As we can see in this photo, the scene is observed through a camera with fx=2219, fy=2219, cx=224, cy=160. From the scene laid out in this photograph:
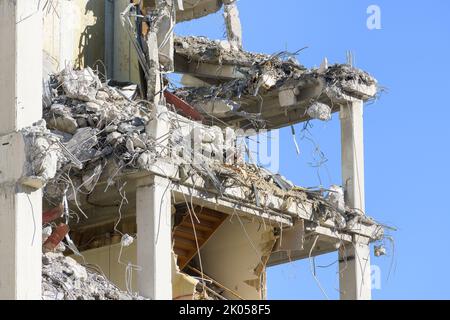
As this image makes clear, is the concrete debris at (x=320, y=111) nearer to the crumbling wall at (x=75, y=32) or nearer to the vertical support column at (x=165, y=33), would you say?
the vertical support column at (x=165, y=33)

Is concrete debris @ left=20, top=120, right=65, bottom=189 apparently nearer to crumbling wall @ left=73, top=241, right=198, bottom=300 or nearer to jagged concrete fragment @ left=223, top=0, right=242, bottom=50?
crumbling wall @ left=73, top=241, right=198, bottom=300

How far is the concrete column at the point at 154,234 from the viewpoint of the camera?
35562mm

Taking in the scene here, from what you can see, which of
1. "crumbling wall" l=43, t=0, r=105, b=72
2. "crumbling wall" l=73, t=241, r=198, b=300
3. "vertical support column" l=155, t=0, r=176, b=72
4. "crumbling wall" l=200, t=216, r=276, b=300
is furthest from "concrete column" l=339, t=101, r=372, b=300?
"crumbling wall" l=43, t=0, r=105, b=72

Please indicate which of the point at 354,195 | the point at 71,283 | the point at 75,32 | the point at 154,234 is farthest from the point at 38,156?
the point at 354,195

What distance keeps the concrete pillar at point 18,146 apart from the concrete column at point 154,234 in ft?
21.5

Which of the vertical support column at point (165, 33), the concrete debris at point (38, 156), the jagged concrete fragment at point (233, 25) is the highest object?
the jagged concrete fragment at point (233, 25)

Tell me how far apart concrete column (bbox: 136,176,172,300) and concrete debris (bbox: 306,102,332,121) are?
15.8ft

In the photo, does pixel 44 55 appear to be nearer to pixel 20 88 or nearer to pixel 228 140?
pixel 228 140

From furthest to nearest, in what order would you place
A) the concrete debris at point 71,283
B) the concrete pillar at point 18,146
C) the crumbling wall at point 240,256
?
the crumbling wall at point 240,256 → the concrete debris at point 71,283 → the concrete pillar at point 18,146

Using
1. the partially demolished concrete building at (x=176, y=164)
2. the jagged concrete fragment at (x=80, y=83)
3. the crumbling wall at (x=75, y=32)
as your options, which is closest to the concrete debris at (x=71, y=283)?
the partially demolished concrete building at (x=176, y=164)

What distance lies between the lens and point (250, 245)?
4012 centimetres

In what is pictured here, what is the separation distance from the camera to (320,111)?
40.0 m

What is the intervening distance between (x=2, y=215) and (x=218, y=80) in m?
14.1
